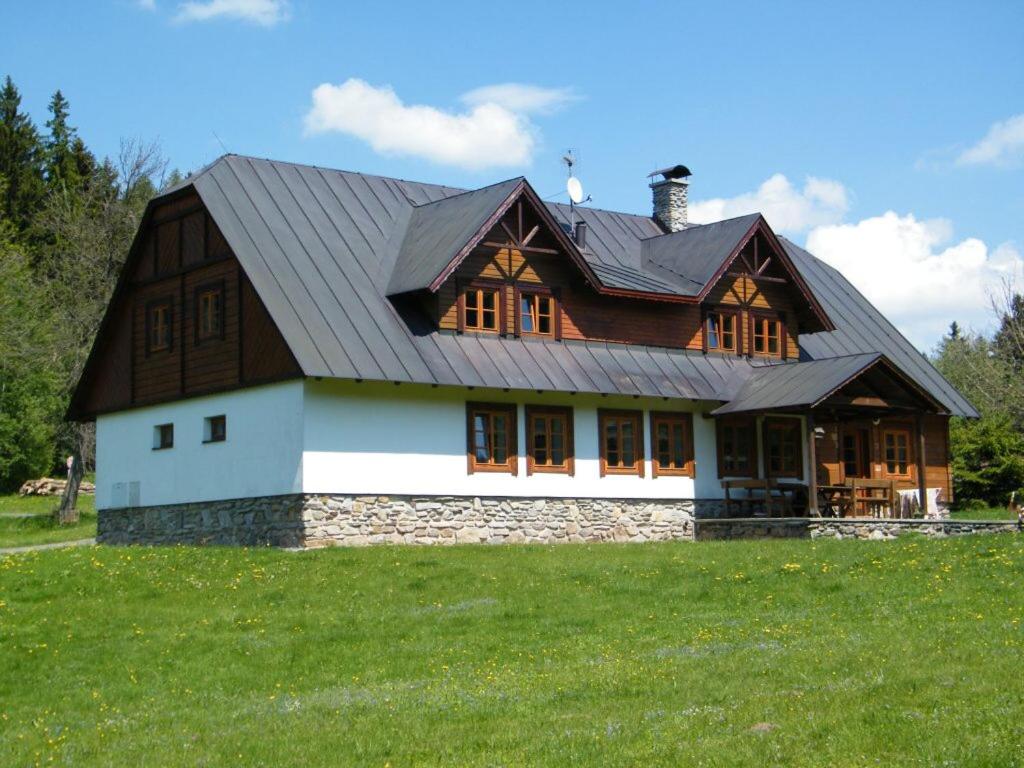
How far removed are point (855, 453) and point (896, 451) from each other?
4.40ft

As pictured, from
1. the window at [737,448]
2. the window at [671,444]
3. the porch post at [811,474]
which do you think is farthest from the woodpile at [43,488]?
the porch post at [811,474]

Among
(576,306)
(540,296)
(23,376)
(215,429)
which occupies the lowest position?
(215,429)

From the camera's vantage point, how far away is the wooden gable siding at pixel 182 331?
94.5 ft

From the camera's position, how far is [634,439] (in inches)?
1288

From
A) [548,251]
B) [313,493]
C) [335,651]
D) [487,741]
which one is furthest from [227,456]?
[487,741]

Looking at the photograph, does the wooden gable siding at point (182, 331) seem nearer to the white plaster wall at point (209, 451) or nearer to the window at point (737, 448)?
the white plaster wall at point (209, 451)

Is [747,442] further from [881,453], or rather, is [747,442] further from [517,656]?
→ [517,656]

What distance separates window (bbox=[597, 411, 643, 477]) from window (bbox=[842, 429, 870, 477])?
6.42m

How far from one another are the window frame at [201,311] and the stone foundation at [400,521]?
3.34 m

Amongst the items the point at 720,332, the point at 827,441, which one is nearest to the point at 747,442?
the point at 827,441

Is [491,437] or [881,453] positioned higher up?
[491,437]

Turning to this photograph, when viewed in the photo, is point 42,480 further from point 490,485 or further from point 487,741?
point 487,741

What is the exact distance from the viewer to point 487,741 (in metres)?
13.1

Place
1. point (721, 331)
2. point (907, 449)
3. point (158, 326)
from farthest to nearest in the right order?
point (907, 449)
point (721, 331)
point (158, 326)
